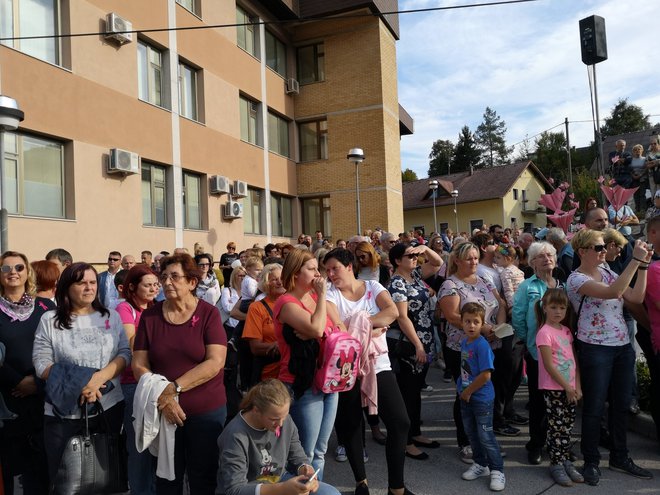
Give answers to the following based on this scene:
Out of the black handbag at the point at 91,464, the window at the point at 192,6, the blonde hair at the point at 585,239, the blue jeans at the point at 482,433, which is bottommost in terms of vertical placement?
the blue jeans at the point at 482,433

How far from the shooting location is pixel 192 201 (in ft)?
50.0

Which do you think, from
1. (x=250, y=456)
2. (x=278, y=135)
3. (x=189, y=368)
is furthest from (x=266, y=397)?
(x=278, y=135)

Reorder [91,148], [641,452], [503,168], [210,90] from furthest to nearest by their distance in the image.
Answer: [503,168] < [210,90] < [91,148] < [641,452]

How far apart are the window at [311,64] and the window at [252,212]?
552 centimetres

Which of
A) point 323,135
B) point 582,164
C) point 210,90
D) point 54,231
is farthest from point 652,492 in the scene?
point 582,164

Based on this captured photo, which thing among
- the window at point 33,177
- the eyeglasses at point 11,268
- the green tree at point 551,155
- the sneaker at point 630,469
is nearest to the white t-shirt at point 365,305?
the sneaker at point 630,469

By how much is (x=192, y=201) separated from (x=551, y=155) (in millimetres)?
58135

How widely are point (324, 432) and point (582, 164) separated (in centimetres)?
6737

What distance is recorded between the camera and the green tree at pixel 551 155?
201 ft

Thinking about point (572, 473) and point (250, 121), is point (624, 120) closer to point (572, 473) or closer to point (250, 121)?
point (250, 121)

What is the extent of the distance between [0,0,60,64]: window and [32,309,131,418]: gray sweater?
342 inches

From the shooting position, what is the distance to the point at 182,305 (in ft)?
11.0

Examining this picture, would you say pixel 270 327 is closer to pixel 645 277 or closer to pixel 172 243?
pixel 645 277

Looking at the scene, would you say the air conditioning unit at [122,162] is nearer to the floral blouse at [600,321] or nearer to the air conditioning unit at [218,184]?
the air conditioning unit at [218,184]
